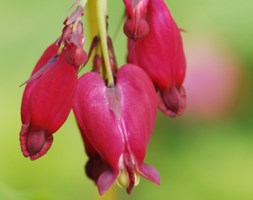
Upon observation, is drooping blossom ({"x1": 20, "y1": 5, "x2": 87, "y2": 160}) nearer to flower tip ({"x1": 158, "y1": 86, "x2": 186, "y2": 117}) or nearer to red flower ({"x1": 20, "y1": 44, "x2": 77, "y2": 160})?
red flower ({"x1": 20, "y1": 44, "x2": 77, "y2": 160})

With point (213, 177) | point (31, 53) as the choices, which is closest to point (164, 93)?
point (213, 177)

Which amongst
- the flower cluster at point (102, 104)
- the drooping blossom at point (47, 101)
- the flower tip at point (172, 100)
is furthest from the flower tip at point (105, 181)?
the flower tip at point (172, 100)

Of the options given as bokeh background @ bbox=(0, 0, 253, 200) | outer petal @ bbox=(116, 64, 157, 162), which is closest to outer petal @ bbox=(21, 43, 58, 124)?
outer petal @ bbox=(116, 64, 157, 162)

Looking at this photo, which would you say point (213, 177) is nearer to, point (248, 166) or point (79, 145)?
point (248, 166)

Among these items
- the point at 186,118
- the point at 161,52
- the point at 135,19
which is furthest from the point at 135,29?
the point at 186,118

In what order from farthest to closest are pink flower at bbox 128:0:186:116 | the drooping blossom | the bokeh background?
the bokeh background, pink flower at bbox 128:0:186:116, the drooping blossom

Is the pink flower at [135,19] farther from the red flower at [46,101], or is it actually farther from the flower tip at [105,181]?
the flower tip at [105,181]
